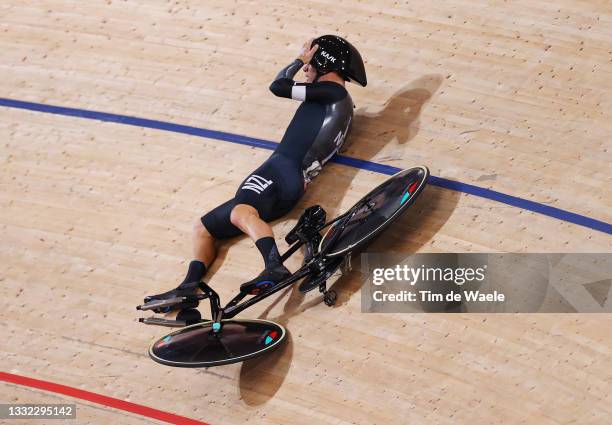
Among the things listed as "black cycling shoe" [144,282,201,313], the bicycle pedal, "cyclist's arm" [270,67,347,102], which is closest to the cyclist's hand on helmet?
"cyclist's arm" [270,67,347,102]

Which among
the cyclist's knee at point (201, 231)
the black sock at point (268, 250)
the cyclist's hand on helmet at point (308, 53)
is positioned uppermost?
the cyclist's hand on helmet at point (308, 53)

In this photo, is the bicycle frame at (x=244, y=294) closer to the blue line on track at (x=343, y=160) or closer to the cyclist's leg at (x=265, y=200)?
the cyclist's leg at (x=265, y=200)

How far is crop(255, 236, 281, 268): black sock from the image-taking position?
4672mm

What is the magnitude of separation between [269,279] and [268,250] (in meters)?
0.19

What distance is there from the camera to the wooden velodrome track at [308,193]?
4.55 meters

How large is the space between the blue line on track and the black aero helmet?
529mm

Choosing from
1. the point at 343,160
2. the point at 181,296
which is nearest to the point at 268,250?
the point at 181,296

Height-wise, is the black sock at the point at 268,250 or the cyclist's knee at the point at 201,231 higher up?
the black sock at the point at 268,250

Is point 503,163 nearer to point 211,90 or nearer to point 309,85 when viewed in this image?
point 309,85

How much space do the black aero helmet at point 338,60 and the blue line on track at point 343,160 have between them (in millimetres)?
529

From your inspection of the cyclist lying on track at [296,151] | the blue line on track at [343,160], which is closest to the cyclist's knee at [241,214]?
the cyclist lying on track at [296,151]

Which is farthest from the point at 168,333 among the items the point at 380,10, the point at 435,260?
the point at 380,10

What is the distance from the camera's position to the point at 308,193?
533cm

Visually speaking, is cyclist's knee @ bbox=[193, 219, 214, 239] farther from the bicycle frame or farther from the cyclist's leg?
the bicycle frame
